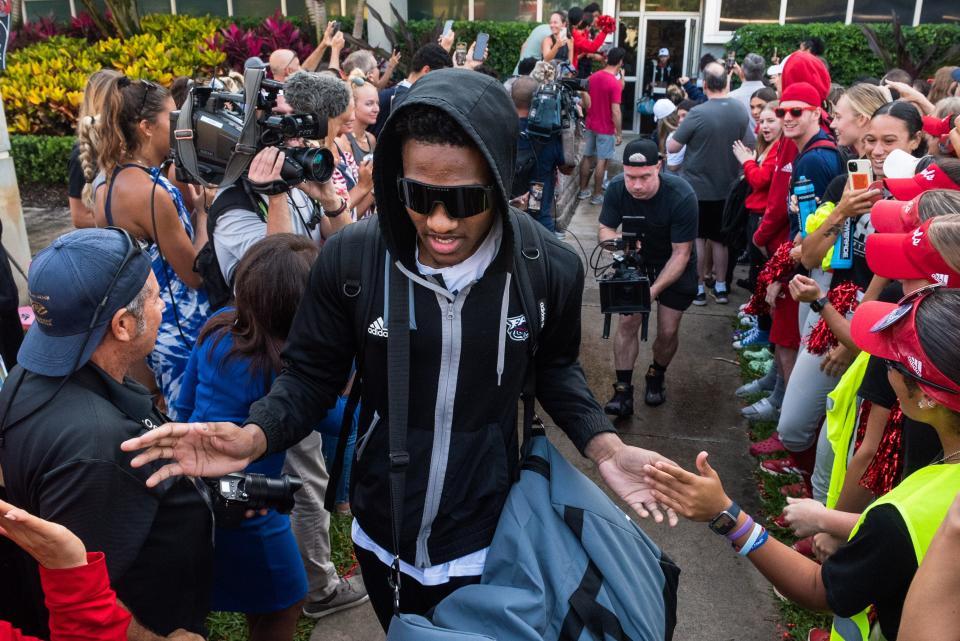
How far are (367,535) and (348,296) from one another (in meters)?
0.67

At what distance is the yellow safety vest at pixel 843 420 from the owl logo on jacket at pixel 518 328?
175 cm

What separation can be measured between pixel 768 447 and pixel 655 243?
150 centimetres

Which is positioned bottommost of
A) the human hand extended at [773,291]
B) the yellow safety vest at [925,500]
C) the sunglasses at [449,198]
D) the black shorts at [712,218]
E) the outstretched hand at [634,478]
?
the black shorts at [712,218]

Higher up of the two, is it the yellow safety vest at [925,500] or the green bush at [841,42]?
the green bush at [841,42]

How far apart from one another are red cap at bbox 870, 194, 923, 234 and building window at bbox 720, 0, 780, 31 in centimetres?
1341

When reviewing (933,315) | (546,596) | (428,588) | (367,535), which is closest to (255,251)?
(367,535)

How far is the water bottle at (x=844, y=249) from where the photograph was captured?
12.6 ft

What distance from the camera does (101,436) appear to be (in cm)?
186

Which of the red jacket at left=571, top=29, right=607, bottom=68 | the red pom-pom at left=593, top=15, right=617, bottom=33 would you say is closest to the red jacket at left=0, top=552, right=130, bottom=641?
the red jacket at left=571, top=29, right=607, bottom=68

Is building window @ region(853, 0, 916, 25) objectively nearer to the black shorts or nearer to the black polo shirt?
the black shorts

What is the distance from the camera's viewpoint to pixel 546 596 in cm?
182

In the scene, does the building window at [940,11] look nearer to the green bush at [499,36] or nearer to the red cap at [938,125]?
the green bush at [499,36]

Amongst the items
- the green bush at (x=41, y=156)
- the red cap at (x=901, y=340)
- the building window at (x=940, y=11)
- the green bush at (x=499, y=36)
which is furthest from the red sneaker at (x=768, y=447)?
the building window at (x=940, y=11)

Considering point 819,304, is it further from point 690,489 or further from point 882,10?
point 882,10
